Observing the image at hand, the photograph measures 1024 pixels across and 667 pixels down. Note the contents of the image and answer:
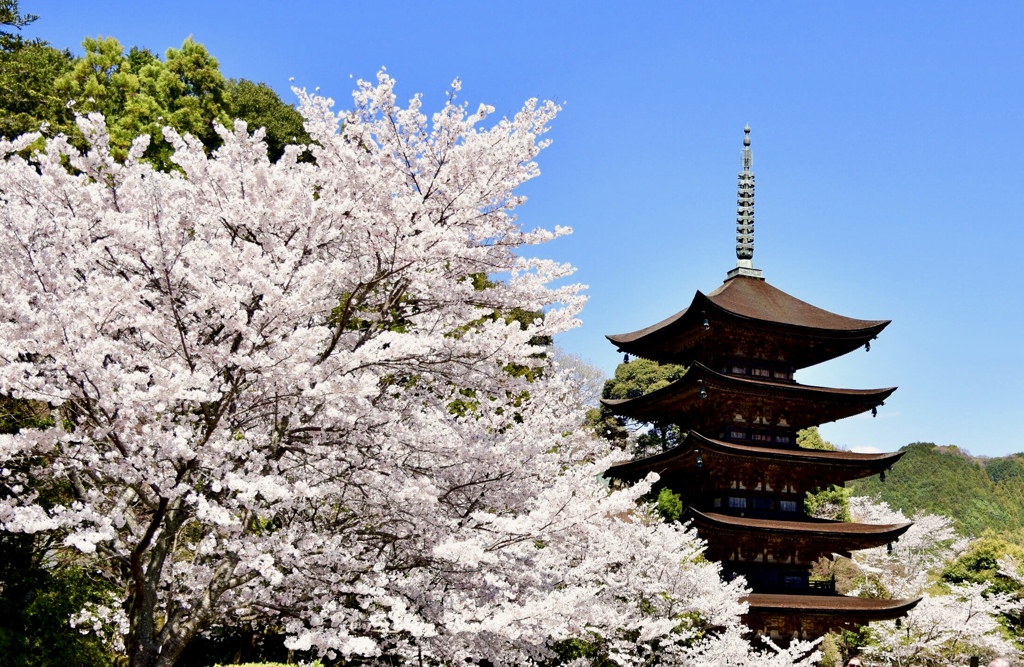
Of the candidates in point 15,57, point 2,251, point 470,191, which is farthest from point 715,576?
point 15,57

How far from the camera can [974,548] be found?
30.8 m

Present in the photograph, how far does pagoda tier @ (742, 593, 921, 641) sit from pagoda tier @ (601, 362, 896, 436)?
3481mm

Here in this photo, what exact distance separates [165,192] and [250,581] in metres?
3.48

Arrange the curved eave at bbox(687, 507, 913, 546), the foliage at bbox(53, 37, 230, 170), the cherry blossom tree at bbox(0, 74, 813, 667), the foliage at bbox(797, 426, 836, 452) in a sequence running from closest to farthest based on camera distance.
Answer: the cherry blossom tree at bbox(0, 74, 813, 667) < the curved eave at bbox(687, 507, 913, 546) < the foliage at bbox(53, 37, 230, 170) < the foliage at bbox(797, 426, 836, 452)

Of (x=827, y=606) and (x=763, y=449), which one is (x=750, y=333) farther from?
(x=827, y=606)

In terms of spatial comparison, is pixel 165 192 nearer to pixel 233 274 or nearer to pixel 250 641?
pixel 233 274

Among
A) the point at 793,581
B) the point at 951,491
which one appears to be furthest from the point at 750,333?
the point at 951,491

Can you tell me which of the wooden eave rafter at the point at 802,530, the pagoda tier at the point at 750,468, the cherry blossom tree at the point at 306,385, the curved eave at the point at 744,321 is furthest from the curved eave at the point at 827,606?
the cherry blossom tree at the point at 306,385

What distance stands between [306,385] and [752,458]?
44.6 feet

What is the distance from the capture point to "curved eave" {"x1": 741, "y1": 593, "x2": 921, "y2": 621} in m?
17.4

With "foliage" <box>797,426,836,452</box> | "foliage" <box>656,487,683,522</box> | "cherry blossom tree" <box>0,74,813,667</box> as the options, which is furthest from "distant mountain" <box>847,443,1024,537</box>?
"cherry blossom tree" <box>0,74,813,667</box>

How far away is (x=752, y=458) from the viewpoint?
60.6 feet

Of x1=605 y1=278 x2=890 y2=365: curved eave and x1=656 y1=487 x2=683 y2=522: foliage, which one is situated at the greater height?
x1=605 y1=278 x2=890 y2=365: curved eave

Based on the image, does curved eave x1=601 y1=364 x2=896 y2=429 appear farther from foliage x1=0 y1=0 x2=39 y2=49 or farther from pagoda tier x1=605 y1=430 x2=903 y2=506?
foliage x1=0 y1=0 x2=39 y2=49
